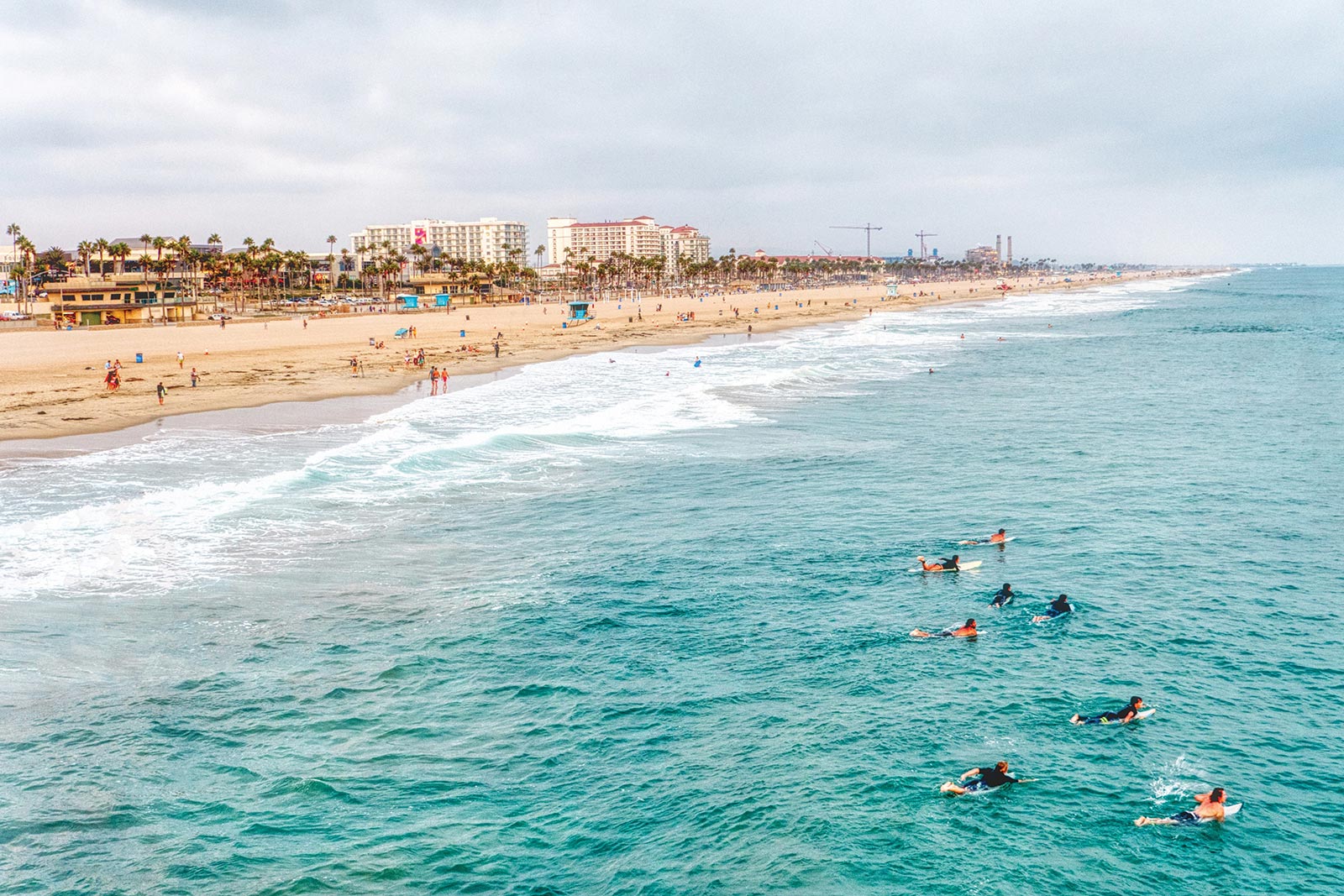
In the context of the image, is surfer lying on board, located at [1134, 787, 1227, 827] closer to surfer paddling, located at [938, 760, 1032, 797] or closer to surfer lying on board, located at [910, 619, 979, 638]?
surfer paddling, located at [938, 760, 1032, 797]

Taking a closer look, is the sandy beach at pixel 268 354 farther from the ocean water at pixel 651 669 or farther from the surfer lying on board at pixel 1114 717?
the surfer lying on board at pixel 1114 717

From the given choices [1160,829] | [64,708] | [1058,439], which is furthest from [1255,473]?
[64,708]

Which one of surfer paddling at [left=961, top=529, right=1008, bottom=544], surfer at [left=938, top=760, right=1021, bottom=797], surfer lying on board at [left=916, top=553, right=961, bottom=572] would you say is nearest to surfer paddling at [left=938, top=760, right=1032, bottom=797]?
surfer at [left=938, top=760, right=1021, bottom=797]

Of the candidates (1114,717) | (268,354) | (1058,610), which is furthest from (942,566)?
(268,354)

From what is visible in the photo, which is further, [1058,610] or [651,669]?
[1058,610]

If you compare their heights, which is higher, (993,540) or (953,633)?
(993,540)

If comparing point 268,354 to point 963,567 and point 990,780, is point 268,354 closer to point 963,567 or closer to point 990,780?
point 963,567

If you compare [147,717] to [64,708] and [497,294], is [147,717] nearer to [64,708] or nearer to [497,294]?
[64,708]

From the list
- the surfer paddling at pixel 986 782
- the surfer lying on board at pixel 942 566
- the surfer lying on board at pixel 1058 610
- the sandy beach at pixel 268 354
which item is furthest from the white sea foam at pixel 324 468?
the surfer paddling at pixel 986 782

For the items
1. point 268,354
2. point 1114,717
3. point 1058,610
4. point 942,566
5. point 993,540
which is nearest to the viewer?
point 1114,717
